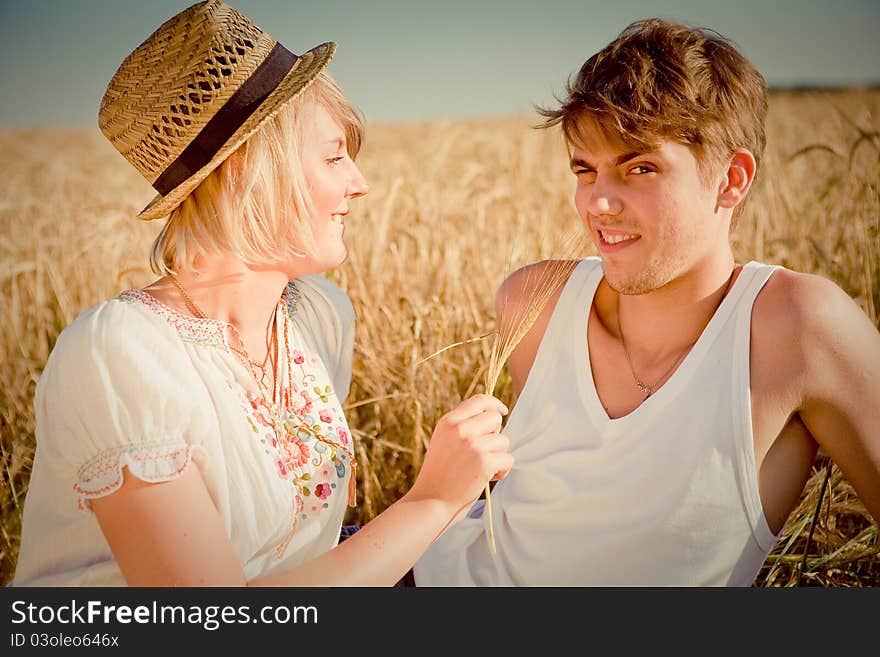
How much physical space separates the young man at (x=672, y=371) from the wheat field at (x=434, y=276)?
20 centimetres

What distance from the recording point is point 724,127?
1839 mm

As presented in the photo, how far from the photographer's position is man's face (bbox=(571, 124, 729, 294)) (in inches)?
70.5

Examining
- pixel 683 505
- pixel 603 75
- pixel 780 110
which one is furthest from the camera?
pixel 780 110

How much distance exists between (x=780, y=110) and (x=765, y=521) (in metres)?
8.10

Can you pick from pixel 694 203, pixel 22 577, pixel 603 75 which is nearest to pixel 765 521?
pixel 694 203

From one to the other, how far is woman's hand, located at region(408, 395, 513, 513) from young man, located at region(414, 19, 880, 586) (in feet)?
0.93

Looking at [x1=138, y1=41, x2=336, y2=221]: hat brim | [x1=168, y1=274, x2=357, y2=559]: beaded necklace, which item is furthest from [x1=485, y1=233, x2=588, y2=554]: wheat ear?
[x1=138, y1=41, x2=336, y2=221]: hat brim

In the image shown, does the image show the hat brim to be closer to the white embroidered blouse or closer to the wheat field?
the white embroidered blouse

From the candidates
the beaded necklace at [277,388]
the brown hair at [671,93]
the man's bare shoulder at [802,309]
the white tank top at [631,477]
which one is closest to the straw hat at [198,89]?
the beaded necklace at [277,388]

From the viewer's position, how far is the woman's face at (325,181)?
5.49 feet

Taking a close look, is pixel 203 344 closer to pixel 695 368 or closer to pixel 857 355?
pixel 695 368

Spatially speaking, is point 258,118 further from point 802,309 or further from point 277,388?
point 802,309

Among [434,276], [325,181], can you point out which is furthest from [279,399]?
[434,276]

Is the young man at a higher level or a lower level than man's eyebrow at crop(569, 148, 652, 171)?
lower
